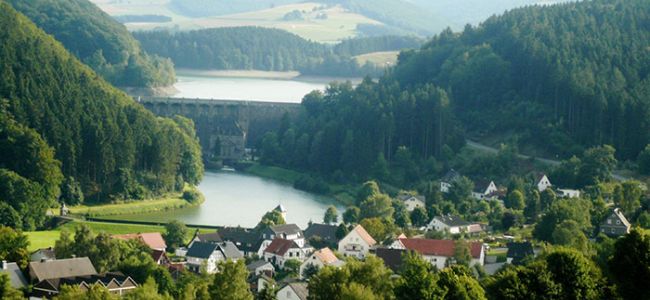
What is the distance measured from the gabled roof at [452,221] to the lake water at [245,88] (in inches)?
2327

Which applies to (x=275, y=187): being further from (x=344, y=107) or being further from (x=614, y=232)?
(x=614, y=232)

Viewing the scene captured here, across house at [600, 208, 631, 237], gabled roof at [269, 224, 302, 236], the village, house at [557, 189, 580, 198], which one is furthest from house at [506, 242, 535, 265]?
house at [557, 189, 580, 198]

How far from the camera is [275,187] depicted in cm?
8219

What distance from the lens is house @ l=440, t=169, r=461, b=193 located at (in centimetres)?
7312

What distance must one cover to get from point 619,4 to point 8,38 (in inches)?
1555

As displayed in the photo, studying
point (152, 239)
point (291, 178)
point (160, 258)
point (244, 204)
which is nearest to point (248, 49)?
point (291, 178)

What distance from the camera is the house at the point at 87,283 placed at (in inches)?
1711

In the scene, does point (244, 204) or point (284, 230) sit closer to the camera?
point (284, 230)

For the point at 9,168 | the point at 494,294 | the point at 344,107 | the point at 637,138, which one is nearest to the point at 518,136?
the point at 637,138

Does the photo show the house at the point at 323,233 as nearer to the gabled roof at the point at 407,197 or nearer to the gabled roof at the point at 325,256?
the gabled roof at the point at 325,256

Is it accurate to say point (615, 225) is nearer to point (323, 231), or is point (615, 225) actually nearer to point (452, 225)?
point (452, 225)

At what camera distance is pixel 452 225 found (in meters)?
59.0

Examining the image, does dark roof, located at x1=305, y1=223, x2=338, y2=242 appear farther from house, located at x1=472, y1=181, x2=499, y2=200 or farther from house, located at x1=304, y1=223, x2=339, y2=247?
house, located at x1=472, y1=181, x2=499, y2=200

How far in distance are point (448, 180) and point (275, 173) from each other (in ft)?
53.2
